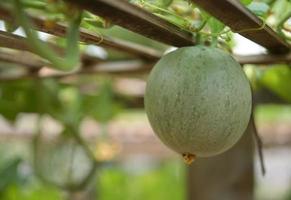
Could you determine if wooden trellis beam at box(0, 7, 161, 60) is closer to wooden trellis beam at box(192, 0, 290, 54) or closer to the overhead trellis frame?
the overhead trellis frame

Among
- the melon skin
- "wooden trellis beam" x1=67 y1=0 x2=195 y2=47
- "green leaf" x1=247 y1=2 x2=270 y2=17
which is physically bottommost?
the melon skin

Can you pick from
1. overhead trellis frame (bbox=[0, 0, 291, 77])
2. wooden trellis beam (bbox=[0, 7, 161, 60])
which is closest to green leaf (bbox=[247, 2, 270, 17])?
overhead trellis frame (bbox=[0, 0, 291, 77])

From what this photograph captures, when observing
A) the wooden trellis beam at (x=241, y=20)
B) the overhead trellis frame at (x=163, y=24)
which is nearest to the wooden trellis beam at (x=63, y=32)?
the overhead trellis frame at (x=163, y=24)

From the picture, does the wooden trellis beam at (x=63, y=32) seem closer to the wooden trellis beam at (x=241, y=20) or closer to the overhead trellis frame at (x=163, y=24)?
the overhead trellis frame at (x=163, y=24)

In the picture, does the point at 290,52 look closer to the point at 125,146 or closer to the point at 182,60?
the point at 182,60

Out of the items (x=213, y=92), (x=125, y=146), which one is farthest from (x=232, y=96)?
(x=125, y=146)

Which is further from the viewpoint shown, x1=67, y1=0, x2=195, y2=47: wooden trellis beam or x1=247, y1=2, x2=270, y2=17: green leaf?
x1=247, y1=2, x2=270, y2=17: green leaf
